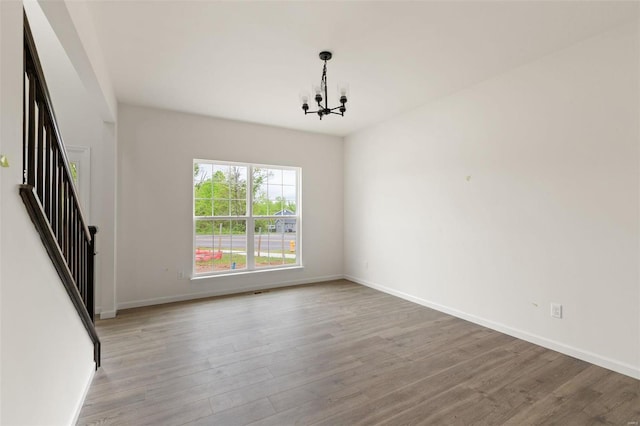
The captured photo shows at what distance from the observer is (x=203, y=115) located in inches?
176

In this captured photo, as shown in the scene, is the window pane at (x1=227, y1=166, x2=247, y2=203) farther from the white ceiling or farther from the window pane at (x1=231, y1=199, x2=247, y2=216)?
the white ceiling

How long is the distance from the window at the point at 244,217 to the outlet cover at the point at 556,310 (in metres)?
3.62

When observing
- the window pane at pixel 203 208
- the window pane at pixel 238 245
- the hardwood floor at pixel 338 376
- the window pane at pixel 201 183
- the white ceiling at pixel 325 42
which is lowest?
the hardwood floor at pixel 338 376

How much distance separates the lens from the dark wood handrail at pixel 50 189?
1404 mm

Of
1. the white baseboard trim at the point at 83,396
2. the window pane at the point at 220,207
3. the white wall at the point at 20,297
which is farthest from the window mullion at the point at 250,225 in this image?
the white wall at the point at 20,297

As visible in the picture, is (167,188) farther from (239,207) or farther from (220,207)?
(239,207)

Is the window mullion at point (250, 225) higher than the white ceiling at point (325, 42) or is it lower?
lower

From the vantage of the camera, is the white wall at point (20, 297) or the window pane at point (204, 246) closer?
the white wall at point (20, 297)

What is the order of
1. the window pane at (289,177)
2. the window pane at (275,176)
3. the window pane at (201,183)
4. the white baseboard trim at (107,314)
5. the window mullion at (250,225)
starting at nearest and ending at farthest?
the white baseboard trim at (107,314) < the window pane at (201,183) < the window mullion at (250,225) < the window pane at (275,176) < the window pane at (289,177)

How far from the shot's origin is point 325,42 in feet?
8.59

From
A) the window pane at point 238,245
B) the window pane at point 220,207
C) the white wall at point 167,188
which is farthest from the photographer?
the window pane at point 238,245

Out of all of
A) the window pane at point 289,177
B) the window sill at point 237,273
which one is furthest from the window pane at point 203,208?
the window pane at point 289,177

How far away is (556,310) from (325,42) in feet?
10.4

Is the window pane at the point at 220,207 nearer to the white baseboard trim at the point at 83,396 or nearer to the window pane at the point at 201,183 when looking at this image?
the window pane at the point at 201,183
